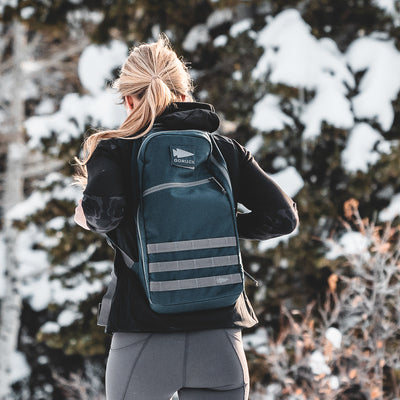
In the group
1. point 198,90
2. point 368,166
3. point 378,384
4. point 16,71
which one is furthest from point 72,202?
point 16,71

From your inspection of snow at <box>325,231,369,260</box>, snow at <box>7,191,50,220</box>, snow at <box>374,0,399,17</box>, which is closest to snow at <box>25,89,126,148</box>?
snow at <box>7,191,50,220</box>

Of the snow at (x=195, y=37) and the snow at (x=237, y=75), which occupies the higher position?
the snow at (x=195, y=37)

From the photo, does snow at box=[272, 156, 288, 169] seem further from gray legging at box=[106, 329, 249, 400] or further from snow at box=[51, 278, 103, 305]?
gray legging at box=[106, 329, 249, 400]

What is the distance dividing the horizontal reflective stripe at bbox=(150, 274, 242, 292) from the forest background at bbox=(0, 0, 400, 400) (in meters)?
2.65

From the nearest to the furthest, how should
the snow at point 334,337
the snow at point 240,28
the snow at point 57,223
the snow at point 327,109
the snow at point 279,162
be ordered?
1. the snow at point 334,337
2. the snow at point 327,109
3. the snow at point 279,162
4. the snow at point 240,28
5. the snow at point 57,223

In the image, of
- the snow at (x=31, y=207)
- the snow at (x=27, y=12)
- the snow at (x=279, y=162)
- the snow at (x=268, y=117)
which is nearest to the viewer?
the snow at (x=268, y=117)

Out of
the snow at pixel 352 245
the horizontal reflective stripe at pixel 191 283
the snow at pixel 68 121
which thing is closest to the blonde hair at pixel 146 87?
the horizontal reflective stripe at pixel 191 283

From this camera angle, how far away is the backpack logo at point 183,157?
1474 millimetres

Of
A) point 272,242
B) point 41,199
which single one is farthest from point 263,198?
point 41,199

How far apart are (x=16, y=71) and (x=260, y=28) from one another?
20.3ft

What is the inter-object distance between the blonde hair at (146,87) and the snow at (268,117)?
11.3 ft

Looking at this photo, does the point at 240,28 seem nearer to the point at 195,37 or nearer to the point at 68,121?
the point at 195,37

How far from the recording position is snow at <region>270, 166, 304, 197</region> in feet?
16.3

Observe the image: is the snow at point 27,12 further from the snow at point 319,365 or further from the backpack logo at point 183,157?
the backpack logo at point 183,157
